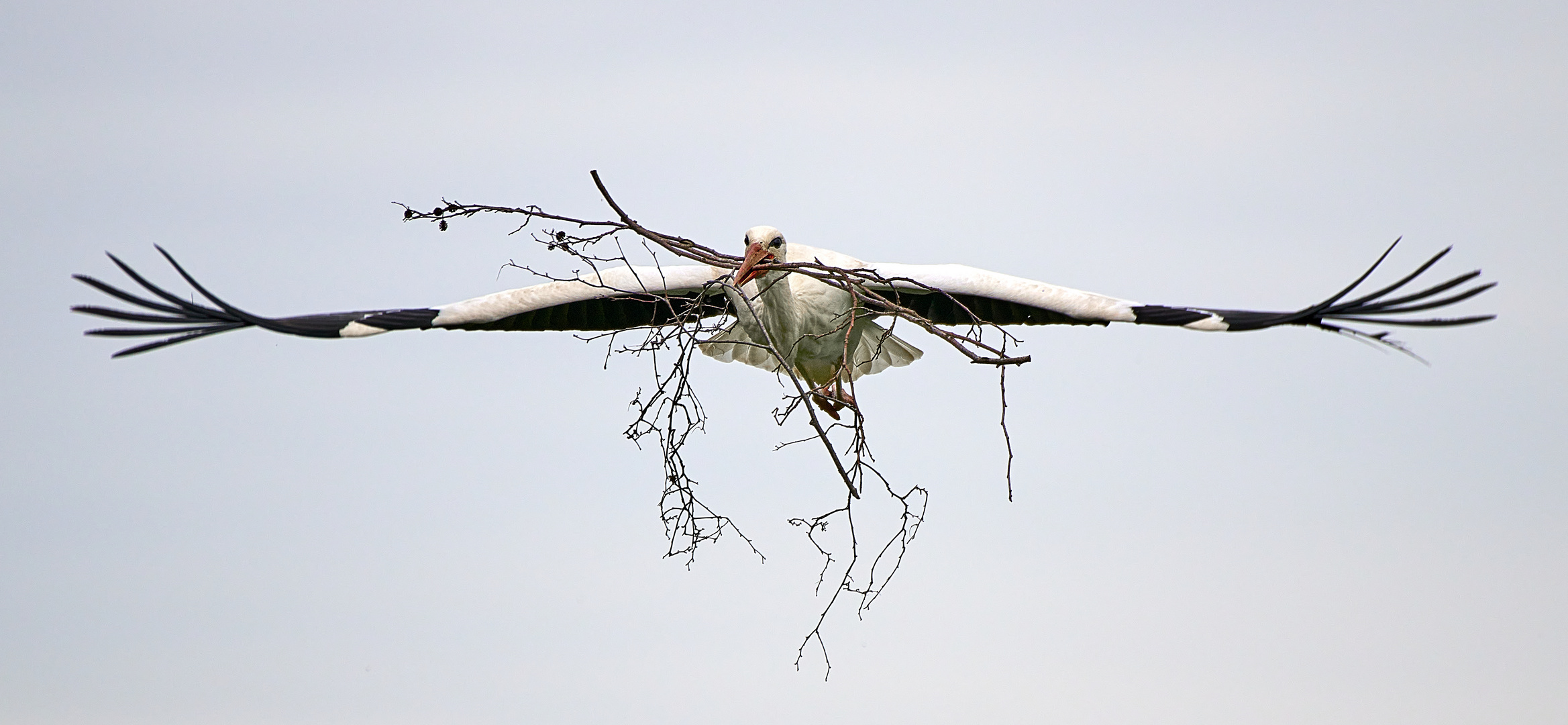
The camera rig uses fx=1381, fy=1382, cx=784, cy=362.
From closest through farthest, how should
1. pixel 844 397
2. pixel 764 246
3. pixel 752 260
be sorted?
1. pixel 844 397
2. pixel 752 260
3. pixel 764 246

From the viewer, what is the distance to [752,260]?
579 centimetres

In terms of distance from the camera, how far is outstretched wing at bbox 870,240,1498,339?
212 inches

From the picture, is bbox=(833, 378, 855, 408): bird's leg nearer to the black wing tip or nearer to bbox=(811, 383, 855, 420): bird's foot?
bbox=(811, 383, 855, 420): bird's foot

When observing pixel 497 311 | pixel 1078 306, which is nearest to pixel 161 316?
pixel 497 311

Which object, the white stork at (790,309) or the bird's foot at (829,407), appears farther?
the bird's foot at (829,407)

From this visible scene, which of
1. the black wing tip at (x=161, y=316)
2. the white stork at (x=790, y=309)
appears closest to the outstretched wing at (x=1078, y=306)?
the white stork at (x=790, y=309)

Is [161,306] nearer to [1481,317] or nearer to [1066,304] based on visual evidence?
[1066,304]

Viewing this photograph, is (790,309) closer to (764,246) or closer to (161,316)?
(764,246)

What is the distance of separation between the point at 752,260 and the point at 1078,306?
5.50 ft

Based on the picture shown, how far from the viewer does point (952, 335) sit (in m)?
4.43

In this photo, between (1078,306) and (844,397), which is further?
(1078,306)

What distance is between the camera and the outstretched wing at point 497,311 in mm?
5078

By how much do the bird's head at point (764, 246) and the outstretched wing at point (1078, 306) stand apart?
505 millimetres

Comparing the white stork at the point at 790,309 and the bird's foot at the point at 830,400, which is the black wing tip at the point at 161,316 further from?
the bird's foot at the point at 830,400
